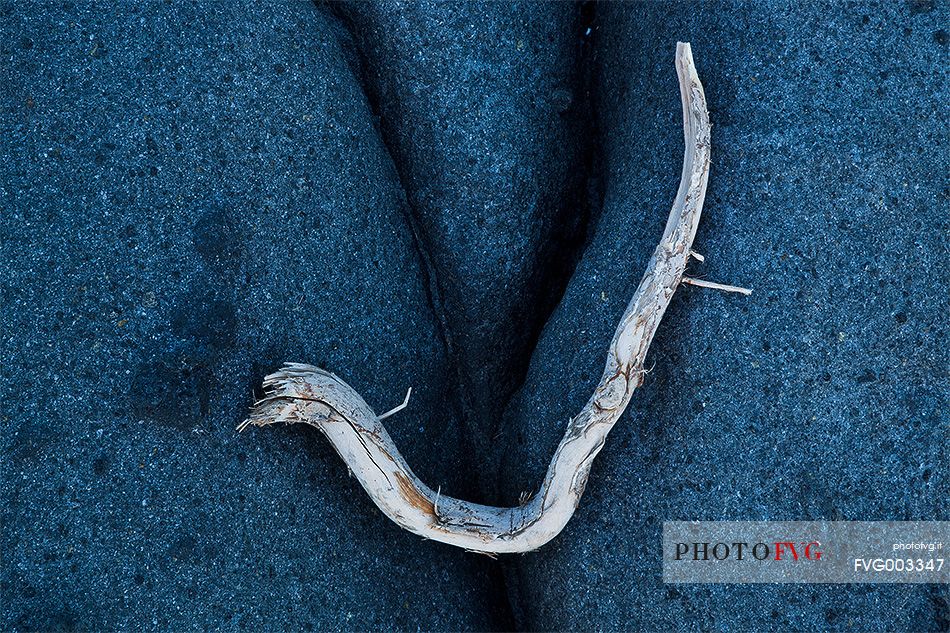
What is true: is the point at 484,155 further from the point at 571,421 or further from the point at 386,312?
the point at 571,421

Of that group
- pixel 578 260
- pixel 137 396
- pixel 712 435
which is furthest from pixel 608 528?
pixel 137 396

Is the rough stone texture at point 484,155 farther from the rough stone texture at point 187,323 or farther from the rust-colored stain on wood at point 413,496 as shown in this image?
the rust-colored stain on wood at point 413,496

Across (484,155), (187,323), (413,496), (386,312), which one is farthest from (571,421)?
(187,323)

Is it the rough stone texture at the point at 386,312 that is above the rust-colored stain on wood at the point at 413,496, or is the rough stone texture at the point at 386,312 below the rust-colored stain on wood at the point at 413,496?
above

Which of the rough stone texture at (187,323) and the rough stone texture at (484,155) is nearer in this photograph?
the rough stone texture at (187,323)

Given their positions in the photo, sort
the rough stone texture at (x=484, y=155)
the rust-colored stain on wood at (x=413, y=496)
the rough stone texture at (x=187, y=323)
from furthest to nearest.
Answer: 1. the rough stone texture at (x=484, y=155)
2. the rust-colored stain on wood at (x=413, y=496)
3. the rough stone texture at (x=187, y=323)

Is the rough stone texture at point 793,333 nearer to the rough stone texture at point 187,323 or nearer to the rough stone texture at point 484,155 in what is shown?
the rough stone texture at point 484,155

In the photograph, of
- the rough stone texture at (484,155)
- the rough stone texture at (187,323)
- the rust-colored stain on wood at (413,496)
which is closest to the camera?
Result: the rough stone texture at (187,323)

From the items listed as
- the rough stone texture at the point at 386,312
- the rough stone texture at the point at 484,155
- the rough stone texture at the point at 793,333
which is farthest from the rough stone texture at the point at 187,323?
the rough stone texture at the point at 793,333
